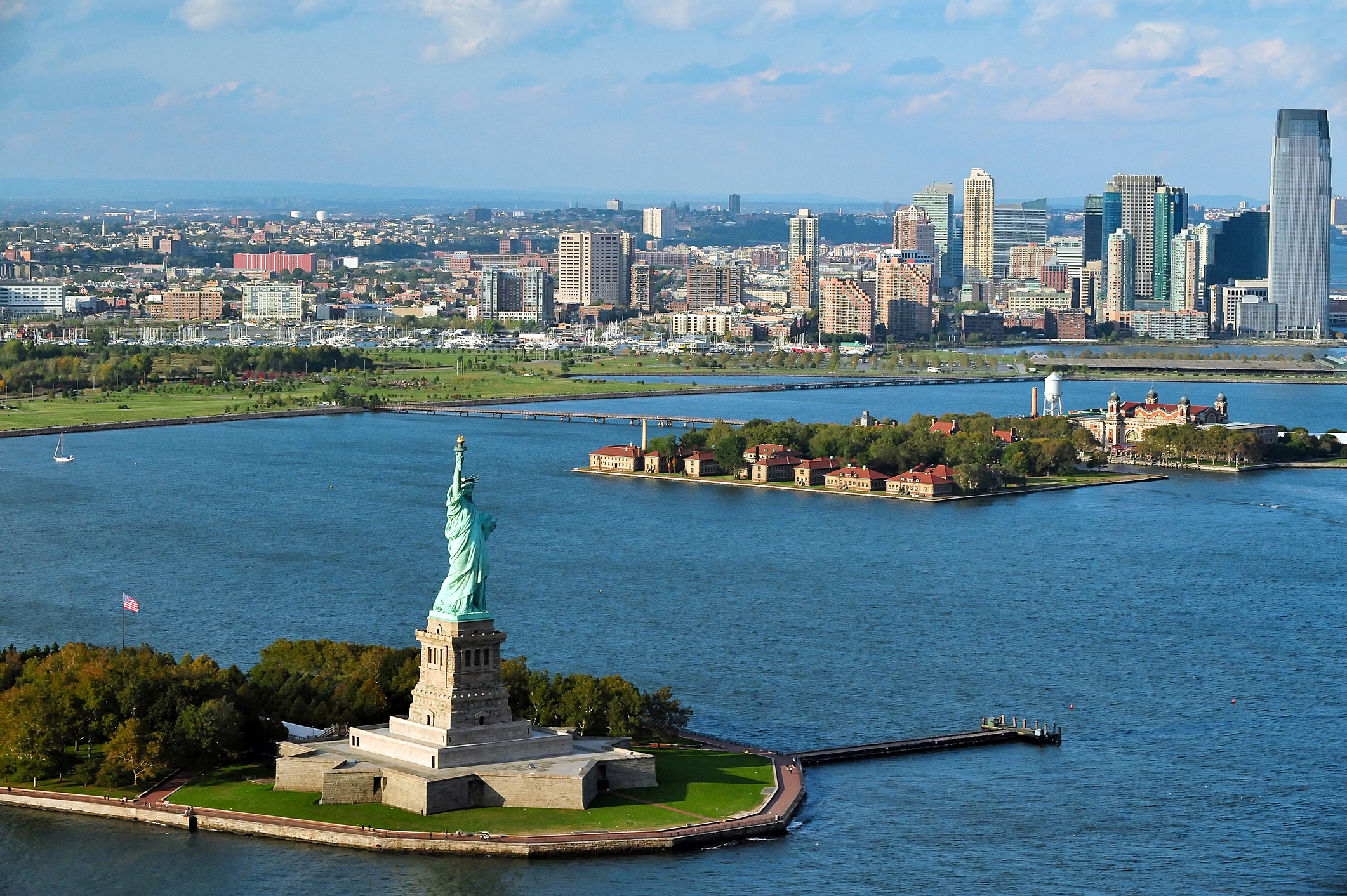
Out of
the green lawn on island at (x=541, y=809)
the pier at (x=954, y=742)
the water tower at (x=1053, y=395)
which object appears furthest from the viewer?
the water tower at (x=1053, y=395)

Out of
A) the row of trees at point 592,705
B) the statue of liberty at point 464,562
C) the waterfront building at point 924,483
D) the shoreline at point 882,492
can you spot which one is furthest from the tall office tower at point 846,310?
the statue of liberty at point 464,562

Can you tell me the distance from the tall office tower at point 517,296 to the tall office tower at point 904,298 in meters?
22.7

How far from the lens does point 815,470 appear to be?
52.9 metres

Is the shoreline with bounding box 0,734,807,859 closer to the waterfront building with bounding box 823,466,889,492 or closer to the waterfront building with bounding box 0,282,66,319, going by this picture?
the waterfront building with bounding box 823,466,889,492

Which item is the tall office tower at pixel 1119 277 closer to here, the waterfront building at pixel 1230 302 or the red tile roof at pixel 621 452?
the waterfront building at pixel 1230 302

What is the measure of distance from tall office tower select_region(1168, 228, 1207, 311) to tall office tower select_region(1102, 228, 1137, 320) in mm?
3742

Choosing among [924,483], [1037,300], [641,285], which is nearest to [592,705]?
[924,483]

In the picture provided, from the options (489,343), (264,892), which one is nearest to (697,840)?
(264,892)

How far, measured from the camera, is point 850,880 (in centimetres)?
1972

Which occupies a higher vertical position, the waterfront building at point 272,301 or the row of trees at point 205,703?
the waterfront building at point 272,301

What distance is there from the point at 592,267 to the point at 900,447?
104m

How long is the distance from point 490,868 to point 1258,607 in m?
17.9

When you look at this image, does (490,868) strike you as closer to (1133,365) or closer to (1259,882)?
(1259,882)

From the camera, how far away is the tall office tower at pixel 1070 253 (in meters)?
177
